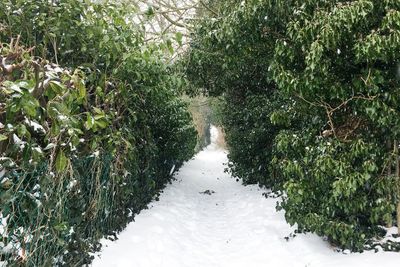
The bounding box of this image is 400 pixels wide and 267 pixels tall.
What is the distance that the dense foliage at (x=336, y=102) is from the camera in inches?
166

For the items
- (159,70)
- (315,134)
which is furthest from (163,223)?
(315,134)

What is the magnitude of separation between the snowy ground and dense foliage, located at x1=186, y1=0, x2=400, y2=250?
34 cm

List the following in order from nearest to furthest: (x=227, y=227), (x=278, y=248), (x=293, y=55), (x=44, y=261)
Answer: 1. (x=44, y=261)
2. (x=293, y=55)
3. (x=278, y=248)
4. (x=227, y=227)

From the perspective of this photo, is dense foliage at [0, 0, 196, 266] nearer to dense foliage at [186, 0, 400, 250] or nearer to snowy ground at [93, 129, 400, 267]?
snowy ground at [93, 129, 400, 267]

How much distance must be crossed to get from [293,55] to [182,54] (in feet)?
15.0

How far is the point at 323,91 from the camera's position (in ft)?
15.5

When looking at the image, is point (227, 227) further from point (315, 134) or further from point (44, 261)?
point (44, 261)

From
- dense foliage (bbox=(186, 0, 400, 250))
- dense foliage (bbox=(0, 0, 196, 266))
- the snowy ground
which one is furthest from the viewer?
the snowy ground

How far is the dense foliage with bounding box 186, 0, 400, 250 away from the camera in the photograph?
423 centimetres

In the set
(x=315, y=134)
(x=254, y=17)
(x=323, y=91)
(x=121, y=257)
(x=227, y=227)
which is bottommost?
(x=227, y=227)

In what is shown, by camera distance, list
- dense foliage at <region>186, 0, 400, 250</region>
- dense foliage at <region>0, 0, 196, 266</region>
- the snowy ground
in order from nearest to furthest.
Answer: dense foliage at <region>0, 0, 196, 266</region>
dense foliage at <region>186, 0, 400, 250</region>
the snowy ground

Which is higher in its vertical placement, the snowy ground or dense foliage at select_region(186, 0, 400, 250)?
dense foliage at select_region(186, 0, 400, 250)

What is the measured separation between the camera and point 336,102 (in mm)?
4992

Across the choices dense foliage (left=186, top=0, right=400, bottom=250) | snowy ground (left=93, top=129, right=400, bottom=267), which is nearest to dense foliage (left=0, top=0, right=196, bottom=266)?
snowy ground (left=93, top=129, right=400, bottom=267)
